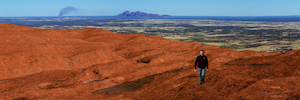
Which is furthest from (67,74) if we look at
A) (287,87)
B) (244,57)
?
(244,57)

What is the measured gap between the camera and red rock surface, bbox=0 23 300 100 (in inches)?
510

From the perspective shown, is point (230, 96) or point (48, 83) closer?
point (230, 96)

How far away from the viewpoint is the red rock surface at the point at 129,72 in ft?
42.5

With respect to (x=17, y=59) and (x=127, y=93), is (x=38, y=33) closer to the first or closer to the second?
(x=17, y=59)

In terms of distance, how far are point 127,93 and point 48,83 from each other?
24.0ft

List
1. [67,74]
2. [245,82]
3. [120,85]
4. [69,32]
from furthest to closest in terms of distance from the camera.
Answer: [69,32], [67,74], [120,85], [245,82]

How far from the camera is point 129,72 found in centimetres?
2150

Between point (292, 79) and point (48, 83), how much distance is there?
55.6 ft

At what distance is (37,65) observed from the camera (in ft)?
76.3

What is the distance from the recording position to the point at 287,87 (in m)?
11.5

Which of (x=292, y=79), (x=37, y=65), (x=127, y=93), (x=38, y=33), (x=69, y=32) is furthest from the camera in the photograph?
(x=69, y=32)

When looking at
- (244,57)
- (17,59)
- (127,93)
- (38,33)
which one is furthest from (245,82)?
(38,33)

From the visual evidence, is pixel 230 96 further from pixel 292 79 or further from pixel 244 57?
pixel 244 57

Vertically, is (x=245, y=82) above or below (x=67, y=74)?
above
